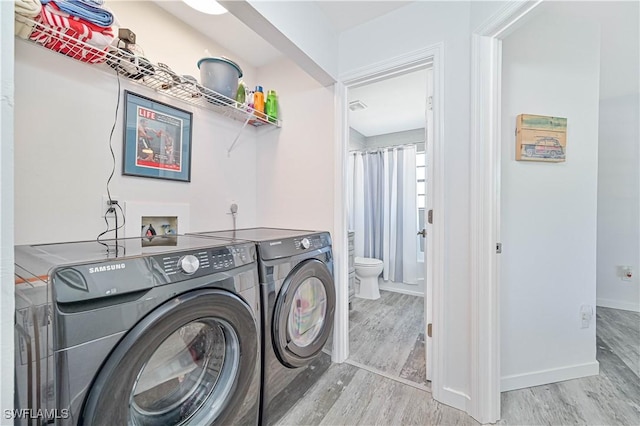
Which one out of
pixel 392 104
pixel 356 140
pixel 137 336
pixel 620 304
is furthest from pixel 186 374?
pixel 620 304

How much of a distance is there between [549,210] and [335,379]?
178 cm

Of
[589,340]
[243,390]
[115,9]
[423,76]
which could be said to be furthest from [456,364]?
[115,9]

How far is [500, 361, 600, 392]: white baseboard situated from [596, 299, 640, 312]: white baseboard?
178 centimetres

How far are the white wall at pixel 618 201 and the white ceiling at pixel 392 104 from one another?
6.83 feet

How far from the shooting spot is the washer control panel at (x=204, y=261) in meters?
0.85

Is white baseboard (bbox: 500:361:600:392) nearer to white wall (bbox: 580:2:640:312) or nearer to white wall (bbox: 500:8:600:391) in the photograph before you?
white wall (bbox: 500:8:600:391)

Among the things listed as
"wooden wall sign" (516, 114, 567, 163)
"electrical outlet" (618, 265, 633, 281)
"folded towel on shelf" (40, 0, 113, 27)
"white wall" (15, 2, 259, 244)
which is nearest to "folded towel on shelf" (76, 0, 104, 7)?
"folded towel on shelf" (40, 0, 113, 27)

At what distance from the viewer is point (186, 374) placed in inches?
39.3

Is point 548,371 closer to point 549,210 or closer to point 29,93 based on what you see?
point 549,210

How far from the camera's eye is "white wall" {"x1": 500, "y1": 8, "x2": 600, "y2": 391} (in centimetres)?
157

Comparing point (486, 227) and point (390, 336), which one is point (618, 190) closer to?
point (486, 227)

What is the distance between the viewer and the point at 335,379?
1658 millimetres

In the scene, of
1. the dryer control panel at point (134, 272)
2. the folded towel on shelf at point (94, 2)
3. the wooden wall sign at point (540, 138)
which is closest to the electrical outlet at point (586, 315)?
the wooden wall sign at point (540, 138)

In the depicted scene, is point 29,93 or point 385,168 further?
point 385,168
